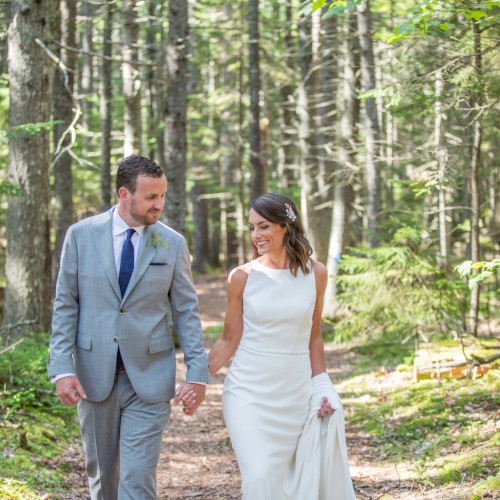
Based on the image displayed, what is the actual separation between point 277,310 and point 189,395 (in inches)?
28.8

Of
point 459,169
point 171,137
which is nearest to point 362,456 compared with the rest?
point 459,169

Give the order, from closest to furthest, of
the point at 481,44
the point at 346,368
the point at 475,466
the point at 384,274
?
the point at 475,466
the point at 481,44
the point at 384,274
the point at 346,368

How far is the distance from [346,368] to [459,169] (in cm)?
434

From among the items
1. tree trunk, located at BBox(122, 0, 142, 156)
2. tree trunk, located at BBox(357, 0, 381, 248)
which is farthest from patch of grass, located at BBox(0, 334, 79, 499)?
tree trunk, located at BBox(122, 0, 142, 156)

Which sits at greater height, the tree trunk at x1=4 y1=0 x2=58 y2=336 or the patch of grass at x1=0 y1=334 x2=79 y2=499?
the tree trunk at x1=4 y1=0 x2=58 y2=336

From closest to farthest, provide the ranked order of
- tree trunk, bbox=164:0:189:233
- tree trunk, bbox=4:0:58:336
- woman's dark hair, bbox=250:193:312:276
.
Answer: woman's dark hair, bbox=250:193:312:276 → tree trunk, bbox=4:0:58:336 → tree trunk, bbox=164:0:189:233

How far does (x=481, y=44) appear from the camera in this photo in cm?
815

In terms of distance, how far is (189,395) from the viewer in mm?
4273

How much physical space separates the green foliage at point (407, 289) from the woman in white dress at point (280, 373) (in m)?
5.46

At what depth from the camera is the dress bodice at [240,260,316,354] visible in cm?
445

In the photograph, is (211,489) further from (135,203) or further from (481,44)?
(481,44)

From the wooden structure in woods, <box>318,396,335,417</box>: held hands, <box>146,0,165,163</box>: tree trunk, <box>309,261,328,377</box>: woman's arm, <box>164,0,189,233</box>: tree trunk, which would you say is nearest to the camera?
<box>318,396,335,417</box>: held hands

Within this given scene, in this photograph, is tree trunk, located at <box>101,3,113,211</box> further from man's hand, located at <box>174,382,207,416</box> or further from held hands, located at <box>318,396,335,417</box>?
held hands, located at <box>318,396,335,417</box>

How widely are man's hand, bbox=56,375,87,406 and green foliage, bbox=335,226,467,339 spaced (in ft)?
21.0
